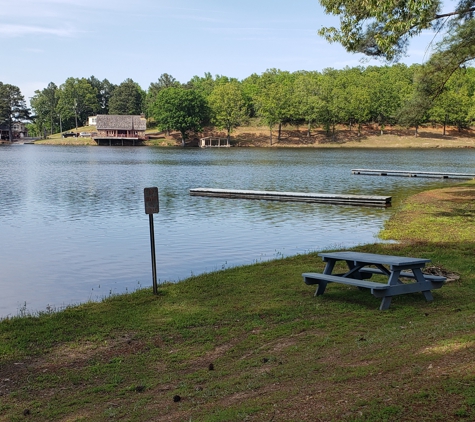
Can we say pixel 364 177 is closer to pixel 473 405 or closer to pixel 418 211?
pixel 418 211

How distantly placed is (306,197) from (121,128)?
10237cm

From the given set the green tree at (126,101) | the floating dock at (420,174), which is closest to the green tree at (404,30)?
the floating dock at (420,174)

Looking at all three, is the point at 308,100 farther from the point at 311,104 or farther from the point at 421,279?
the point at 421,279

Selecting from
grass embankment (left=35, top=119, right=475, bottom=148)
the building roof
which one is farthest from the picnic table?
the building roof

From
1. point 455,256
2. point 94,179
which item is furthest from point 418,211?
point 94,179

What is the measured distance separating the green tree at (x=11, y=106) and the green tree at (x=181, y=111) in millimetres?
46445

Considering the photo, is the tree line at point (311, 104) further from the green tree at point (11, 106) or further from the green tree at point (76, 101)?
the green tree at point (11, 106)

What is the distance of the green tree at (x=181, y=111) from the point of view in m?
121

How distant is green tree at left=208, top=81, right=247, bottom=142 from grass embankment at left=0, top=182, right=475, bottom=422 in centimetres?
11191

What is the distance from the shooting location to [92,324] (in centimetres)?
1008

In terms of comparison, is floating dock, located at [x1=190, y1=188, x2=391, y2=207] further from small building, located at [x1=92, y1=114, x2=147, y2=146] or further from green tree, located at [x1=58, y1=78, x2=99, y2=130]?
green tree, located at [x1=58, y1=78, x2=99, y2=130]

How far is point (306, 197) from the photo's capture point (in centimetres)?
3294

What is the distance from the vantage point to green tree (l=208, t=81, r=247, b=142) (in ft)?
404

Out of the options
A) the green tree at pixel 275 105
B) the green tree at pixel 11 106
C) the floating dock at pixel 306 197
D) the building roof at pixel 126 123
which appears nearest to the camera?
the floating dock at pixel 306 197
